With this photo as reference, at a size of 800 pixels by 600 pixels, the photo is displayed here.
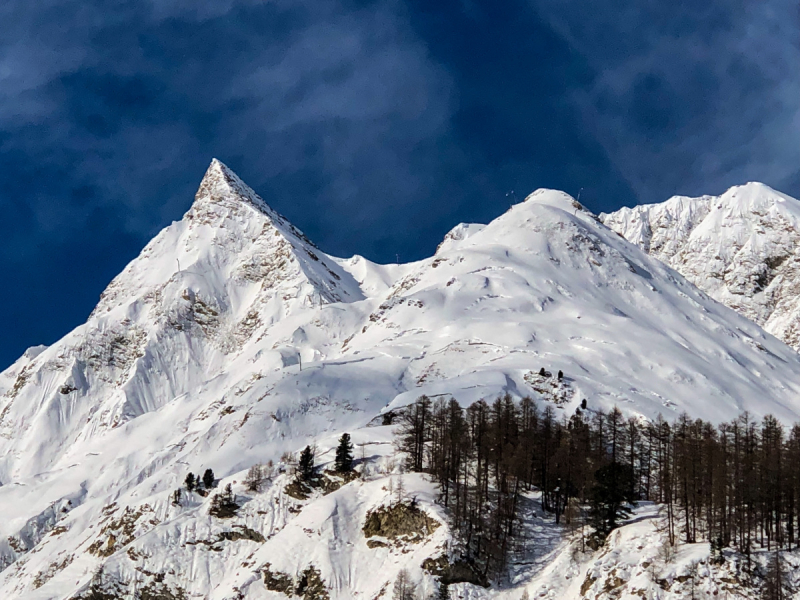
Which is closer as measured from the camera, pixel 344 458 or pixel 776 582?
pixel 776 582

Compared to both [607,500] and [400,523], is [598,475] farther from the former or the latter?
[400,523]

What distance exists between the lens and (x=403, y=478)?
102750 millimetres

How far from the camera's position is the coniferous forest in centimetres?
8256

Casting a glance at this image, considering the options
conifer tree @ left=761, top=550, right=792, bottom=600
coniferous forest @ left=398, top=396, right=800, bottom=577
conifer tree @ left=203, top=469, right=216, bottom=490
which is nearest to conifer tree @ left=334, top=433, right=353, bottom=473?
coniferous forest @ left=398, top=396, right=800, bottom=577

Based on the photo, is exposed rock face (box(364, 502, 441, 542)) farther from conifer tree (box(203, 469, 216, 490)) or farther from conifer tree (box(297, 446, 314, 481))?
conifer tree (box(203, 469, 216, 490))

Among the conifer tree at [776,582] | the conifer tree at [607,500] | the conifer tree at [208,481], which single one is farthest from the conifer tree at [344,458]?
the conifer tree at [776,582]

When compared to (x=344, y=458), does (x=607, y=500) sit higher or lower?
lower

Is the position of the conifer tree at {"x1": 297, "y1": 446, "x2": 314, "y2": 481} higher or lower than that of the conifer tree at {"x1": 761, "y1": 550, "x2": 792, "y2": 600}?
higher

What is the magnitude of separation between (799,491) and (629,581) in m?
18.7

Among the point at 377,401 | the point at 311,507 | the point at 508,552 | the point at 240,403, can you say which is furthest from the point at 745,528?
the point at 240,403

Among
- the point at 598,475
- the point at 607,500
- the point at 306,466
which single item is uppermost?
the point at 306,466

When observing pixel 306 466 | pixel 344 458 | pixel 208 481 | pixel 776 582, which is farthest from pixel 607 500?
pixel 208 481

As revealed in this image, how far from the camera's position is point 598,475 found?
3610 inches

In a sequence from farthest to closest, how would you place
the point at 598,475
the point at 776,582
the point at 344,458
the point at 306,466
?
1. the point at 344,458
2. the point at 306,466
3. the point at 598,475
4. the point at 776,582
